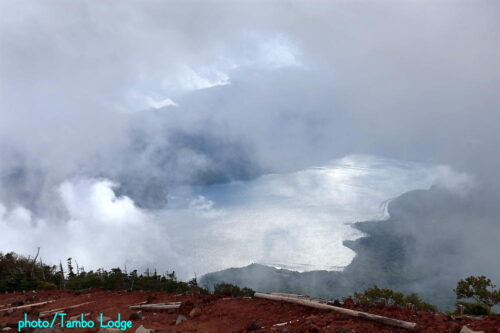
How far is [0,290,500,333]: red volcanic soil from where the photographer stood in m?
8.62

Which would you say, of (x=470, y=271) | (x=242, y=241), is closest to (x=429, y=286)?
(x=470, y=271)

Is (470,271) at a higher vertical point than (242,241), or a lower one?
lower

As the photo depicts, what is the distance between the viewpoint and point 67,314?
1209 centimetres

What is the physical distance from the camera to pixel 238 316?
10773 mm

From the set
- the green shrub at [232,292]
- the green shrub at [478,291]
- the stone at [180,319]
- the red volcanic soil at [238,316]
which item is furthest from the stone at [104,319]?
the green shrub at [478,291]

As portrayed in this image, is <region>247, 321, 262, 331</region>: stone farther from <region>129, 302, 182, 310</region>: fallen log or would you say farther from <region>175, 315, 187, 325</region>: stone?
<region>129, 302, 182, 310</region>: fallen log

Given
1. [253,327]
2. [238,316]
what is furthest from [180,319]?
[253,327]

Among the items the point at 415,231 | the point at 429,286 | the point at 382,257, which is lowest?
the point at 429,286

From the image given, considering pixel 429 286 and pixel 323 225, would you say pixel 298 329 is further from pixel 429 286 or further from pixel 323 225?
pixel 323 225

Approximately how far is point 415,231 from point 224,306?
418ft

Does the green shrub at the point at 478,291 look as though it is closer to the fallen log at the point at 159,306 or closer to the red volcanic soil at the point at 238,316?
the red volcanic soil at the point at 238,316

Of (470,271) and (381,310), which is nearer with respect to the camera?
(381,310)

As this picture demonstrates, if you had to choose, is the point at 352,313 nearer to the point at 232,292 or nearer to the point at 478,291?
the point at 232,292

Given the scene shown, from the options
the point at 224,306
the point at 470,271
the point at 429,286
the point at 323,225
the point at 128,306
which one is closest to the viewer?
the point at 224,306
